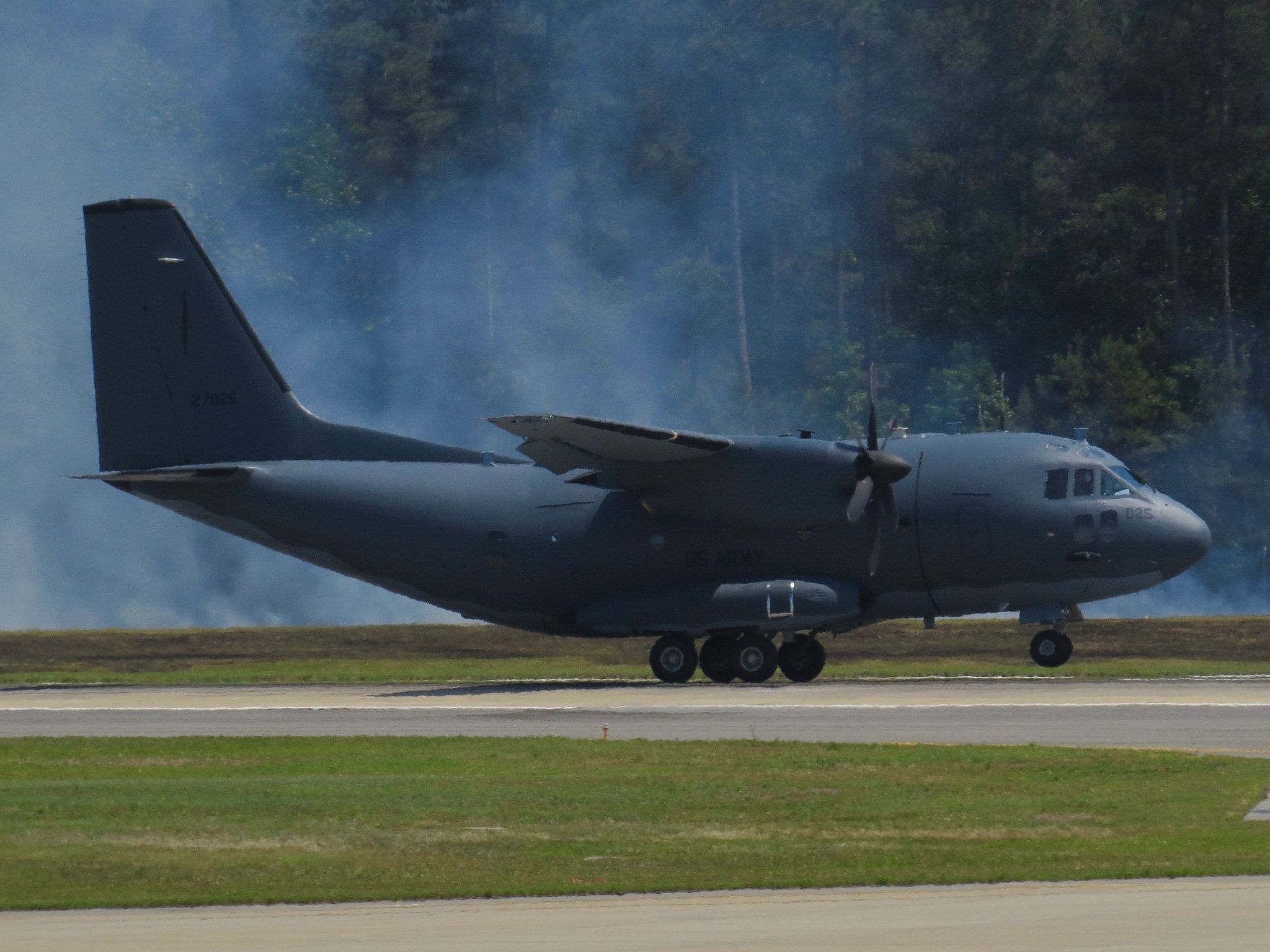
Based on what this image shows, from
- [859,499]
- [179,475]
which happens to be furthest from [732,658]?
[179,475]

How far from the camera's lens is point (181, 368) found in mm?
39688

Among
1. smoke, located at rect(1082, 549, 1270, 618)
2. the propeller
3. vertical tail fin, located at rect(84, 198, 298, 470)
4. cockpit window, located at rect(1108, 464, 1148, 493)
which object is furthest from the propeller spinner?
smoke, located at rect(1082, 549, 1270, 618)

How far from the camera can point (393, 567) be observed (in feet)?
127

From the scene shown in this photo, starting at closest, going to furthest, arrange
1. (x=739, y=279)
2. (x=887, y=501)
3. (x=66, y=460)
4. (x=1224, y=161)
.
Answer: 1. (x=887, y=501)
2. (x=66, y=460)
3. (x=1224, y=161)
4. (x=739, y=279)

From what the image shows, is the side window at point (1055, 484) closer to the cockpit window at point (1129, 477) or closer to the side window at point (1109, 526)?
the side window at point (1109, 526)

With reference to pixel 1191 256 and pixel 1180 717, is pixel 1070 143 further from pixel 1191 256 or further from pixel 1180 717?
pixel 1180 717

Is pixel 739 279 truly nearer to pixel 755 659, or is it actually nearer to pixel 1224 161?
pixel 1224 161

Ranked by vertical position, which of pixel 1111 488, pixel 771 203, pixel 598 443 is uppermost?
pixel 771 203

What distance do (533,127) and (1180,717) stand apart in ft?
169

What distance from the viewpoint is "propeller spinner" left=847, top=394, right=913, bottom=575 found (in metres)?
35.0

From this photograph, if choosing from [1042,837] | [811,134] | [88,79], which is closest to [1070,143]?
[811,134]

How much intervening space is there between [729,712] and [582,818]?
11.3 m

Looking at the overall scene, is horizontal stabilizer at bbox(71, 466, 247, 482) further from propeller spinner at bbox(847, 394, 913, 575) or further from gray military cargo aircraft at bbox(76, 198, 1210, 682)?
propeller spinner at bbox(847, 394, 913, 575)

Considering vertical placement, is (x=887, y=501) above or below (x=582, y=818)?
above
